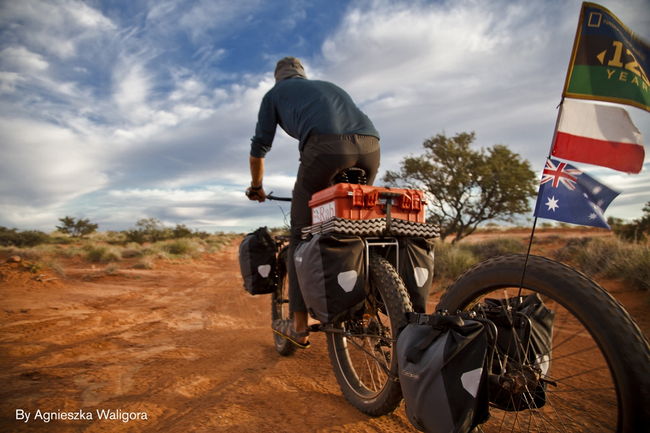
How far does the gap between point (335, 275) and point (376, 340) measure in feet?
2.16

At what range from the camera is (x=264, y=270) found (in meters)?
3.68

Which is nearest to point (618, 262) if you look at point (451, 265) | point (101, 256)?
point (451, 265)

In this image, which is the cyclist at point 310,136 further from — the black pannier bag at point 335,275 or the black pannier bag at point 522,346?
the black pannier bag at point 522,346

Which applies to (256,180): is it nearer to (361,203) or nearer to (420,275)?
(361,203)

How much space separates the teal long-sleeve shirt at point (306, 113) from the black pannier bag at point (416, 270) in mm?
899

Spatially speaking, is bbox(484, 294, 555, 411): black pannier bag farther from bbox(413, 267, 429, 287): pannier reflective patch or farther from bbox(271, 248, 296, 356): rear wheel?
bbox(271, 248, 296, 356): rear wheel

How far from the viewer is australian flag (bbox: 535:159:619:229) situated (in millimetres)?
1707

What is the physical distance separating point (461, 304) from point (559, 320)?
148 inches

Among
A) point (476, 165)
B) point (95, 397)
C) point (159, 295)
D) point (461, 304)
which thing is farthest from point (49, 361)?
point (476, 165)

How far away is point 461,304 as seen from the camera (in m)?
1.89

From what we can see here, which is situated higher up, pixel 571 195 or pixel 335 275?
pixel 571 195

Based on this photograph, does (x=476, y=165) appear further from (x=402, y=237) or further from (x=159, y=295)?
(x=402, y=237)

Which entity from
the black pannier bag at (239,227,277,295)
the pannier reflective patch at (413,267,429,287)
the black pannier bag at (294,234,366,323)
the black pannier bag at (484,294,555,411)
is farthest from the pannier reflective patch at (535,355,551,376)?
the black pannier bag at (239,227,277,295)

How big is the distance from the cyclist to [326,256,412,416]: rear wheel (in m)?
0.38
